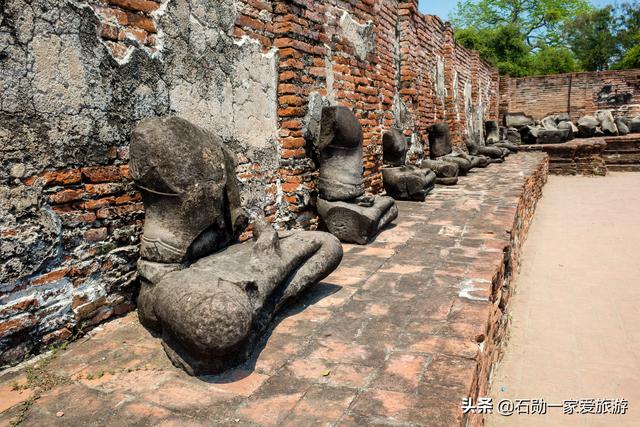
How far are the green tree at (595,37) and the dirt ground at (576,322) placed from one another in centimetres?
2520

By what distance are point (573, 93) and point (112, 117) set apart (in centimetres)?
1995

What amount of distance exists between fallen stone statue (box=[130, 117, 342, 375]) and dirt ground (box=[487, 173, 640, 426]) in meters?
1.50

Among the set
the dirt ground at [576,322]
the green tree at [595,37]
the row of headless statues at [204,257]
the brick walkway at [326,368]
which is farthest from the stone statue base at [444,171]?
the green tree at [595,37]

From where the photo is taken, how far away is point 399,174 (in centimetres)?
591

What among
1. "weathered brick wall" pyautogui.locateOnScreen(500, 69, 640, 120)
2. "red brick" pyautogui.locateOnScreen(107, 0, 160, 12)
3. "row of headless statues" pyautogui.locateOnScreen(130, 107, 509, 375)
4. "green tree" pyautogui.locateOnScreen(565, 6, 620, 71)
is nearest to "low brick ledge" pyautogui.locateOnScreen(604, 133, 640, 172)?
"weathered brick wall" pyautogui.locateOnScreen(500, 69, 640, 120)

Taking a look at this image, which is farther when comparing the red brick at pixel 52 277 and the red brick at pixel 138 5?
the red brick at pixel 138 5

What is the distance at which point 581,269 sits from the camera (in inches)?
207

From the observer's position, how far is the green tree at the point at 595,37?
2750 centimetres

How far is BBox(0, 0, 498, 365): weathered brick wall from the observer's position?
213 cm

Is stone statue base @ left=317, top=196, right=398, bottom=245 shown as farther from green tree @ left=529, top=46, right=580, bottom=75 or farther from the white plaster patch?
green tree @ left=529, top=46, right=580, bottom=75

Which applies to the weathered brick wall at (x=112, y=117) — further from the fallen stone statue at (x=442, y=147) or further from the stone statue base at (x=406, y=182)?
the fallen stone statue at (x=442, y=147)

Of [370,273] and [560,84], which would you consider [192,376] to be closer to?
[370,273]

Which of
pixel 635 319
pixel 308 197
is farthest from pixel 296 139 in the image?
pixel 635 319

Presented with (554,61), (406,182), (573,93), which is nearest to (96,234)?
(406,182)
